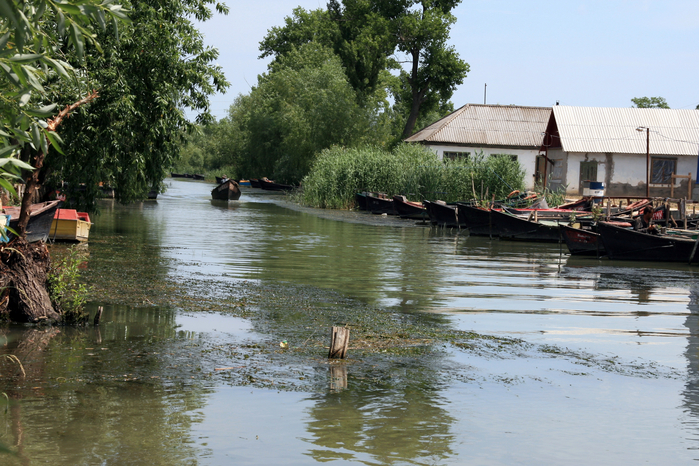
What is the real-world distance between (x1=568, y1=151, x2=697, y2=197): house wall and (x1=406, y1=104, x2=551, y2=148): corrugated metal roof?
656cm

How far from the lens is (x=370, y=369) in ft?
27.8

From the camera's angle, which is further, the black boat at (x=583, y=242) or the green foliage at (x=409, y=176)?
the green foliage at (x=409, y=176)

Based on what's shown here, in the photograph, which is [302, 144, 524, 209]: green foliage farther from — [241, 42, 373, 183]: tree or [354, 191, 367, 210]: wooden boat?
[241, 42, 373, 183]: tree

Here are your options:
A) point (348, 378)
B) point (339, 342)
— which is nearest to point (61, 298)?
point (339, 342)

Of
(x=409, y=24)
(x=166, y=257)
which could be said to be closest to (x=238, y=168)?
(x=409, y=24)

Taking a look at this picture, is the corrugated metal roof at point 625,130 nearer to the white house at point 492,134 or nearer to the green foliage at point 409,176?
the white house at point 492,134

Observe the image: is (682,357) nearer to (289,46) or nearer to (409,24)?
(409,24)

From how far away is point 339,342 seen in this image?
28.4ft

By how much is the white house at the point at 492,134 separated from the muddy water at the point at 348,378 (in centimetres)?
3409

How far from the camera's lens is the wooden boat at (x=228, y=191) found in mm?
52719

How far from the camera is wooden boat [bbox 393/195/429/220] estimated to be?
38.4 metres

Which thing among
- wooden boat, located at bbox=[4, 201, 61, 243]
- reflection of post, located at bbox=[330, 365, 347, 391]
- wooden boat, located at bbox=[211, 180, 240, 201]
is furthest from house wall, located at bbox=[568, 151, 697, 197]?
reflection of post, located at bbox=[330, 365, 347, 391]

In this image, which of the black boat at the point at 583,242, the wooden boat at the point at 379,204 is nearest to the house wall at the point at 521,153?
the wooden boat at the point at 379,204

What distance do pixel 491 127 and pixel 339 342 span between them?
4487cm
